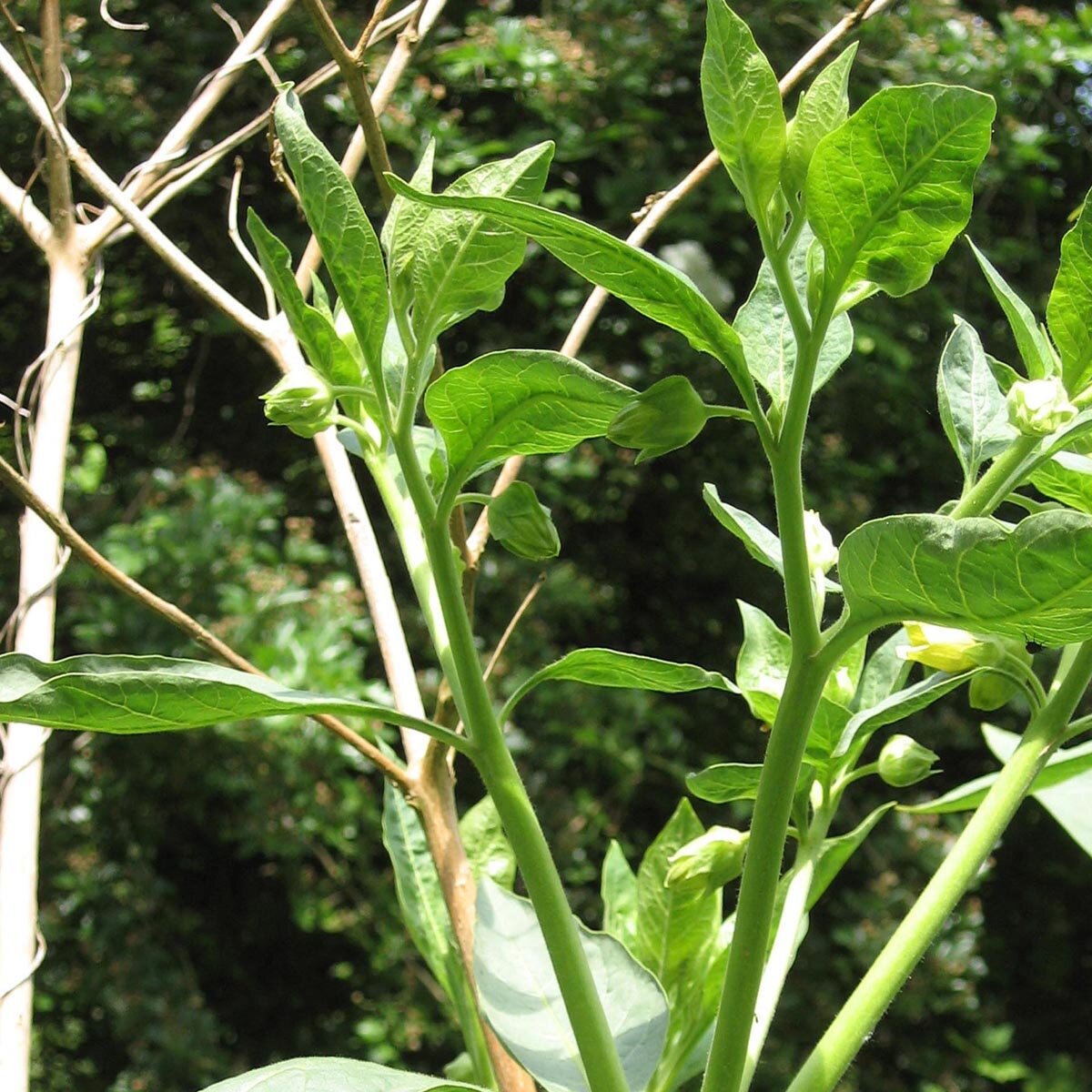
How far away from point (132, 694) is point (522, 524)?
0.09 m

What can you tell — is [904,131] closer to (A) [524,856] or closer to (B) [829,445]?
(A) [524,856]

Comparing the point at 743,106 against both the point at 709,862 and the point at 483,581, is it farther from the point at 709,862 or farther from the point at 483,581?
the point at 483,581

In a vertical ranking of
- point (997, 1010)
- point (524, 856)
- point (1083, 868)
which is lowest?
Result: point (997, 1010)

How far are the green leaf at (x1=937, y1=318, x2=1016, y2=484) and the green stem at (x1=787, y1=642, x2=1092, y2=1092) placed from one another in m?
0.05

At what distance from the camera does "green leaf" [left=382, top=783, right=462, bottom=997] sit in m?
0.39

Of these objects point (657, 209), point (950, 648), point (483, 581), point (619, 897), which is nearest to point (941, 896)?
point (950, 648)

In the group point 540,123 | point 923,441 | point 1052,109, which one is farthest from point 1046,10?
point 540,123

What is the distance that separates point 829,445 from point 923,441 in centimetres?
20

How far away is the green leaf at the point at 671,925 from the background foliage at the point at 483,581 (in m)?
1.53

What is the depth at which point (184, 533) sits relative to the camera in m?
1.99

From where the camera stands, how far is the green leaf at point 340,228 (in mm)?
240

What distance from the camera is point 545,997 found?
1.01 feet

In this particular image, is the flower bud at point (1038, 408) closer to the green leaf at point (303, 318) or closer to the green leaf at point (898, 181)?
the green leaf at point (898, 181)

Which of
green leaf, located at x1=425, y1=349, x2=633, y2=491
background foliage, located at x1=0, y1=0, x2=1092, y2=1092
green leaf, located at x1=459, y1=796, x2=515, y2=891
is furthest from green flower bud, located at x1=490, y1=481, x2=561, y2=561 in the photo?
background foliage, located at x1=0, y1=0, x2=1092, y2=1092
